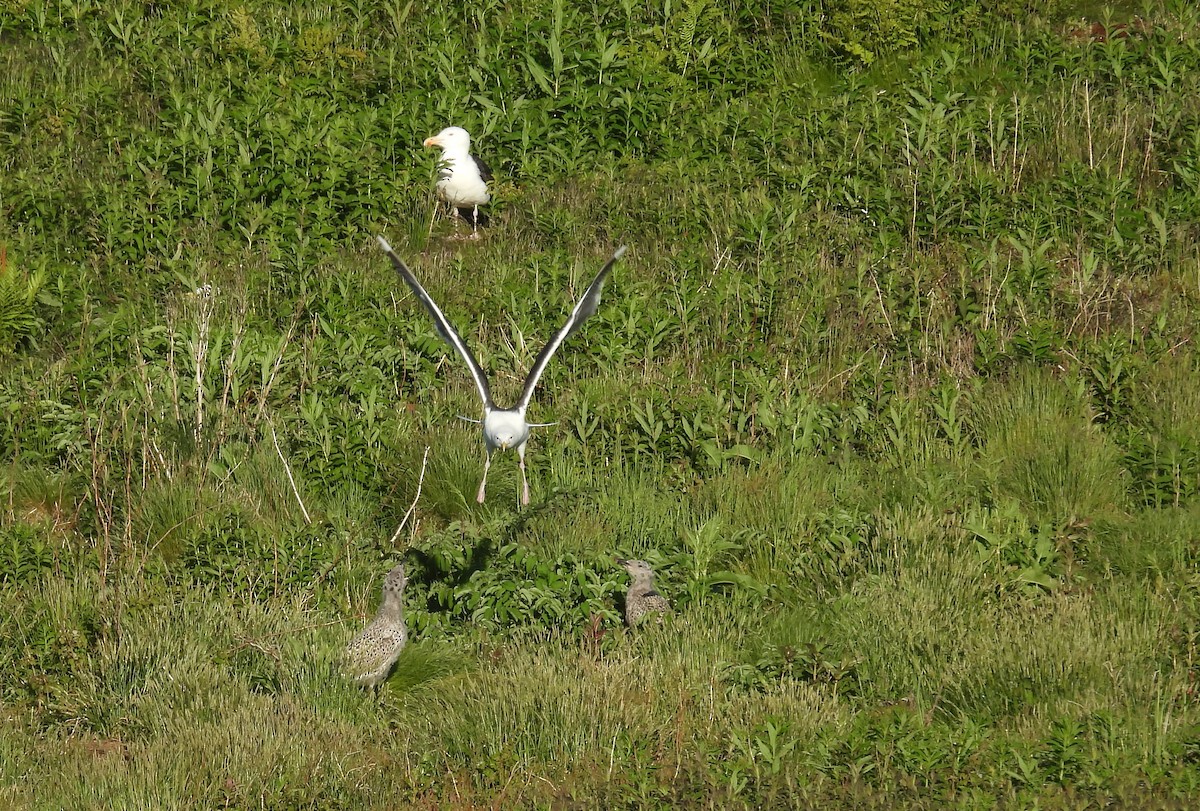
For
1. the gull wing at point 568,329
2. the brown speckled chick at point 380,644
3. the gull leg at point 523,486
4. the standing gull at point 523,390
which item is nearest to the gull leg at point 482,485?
the standing gull at point 523,390

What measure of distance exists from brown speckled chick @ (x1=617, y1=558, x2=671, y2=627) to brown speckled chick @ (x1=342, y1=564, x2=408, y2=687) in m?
1.09

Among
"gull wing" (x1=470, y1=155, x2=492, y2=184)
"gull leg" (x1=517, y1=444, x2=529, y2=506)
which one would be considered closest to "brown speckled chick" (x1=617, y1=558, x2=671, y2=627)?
"gull leg" (x1=517, y1=444, x2=529, y2=506)

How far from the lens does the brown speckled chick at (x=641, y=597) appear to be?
7691 millimetres

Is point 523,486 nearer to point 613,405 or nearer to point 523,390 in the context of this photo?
point 523,390

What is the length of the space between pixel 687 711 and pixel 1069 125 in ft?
21.3

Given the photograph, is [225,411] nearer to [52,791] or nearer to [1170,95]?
[52,791]

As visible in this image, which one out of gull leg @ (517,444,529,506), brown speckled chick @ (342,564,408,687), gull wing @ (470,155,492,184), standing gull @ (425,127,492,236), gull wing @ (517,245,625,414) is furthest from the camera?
gull wing @ (470,155,492,184)

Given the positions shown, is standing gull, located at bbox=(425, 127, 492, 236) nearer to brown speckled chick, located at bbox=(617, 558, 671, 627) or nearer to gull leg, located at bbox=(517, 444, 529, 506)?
gull leg, located at bbox=(517, 444, 529, 506)

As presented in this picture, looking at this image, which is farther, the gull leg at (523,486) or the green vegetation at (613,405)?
the gull leg at (523,486)

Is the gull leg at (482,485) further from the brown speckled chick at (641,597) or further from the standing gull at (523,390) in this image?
the brown speckled chick at (641,597)

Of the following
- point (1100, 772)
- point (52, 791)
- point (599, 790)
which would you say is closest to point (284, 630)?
point (52, 791)

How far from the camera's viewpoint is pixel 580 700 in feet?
22.3

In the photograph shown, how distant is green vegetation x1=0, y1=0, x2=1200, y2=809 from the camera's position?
6.72 m

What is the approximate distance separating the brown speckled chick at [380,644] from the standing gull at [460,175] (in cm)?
454
